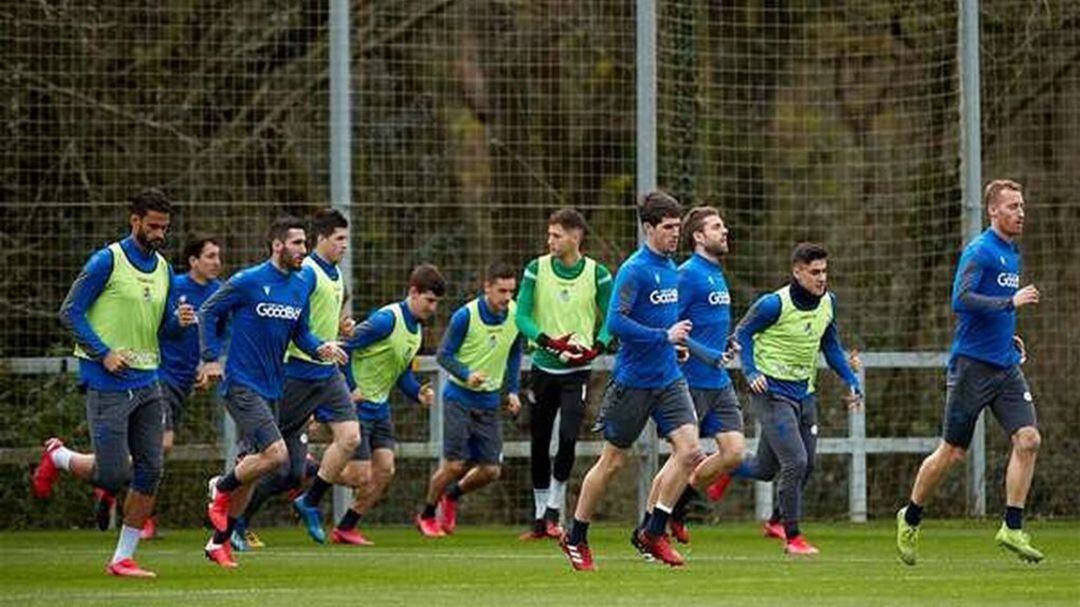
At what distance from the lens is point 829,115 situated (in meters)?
27.9

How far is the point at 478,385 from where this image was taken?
74.2 feet

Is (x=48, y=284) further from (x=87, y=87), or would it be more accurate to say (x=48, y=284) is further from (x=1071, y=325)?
(x=1071, y=325)

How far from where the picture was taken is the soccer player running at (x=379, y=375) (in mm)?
22281

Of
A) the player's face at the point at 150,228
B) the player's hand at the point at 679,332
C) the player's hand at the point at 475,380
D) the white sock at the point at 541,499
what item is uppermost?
the player's face at the point at 150,228

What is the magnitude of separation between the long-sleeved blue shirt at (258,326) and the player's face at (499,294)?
14.4ft

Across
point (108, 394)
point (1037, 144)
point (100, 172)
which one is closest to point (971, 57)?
point (1037, 144)

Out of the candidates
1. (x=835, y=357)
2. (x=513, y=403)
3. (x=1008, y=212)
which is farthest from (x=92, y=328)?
(x=513, y=403)

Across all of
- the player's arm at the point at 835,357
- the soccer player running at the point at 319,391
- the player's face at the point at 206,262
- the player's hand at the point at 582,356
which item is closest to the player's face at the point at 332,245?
the soccer player running at the point at 319,391

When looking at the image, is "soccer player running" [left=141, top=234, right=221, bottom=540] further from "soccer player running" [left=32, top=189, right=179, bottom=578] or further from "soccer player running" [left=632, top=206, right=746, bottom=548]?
"soccer player running" [left=32, top=189, right=179, bottom=578]

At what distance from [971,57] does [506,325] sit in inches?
206

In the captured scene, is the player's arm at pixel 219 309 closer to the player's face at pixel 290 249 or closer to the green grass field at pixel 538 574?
the player's face at pixel 290 249

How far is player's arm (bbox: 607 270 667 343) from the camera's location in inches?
685

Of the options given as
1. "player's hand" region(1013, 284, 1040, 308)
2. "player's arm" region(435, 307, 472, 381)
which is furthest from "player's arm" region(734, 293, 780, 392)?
"player's arm" region(435, 307, 472, 381)

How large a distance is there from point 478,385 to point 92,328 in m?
5.46
